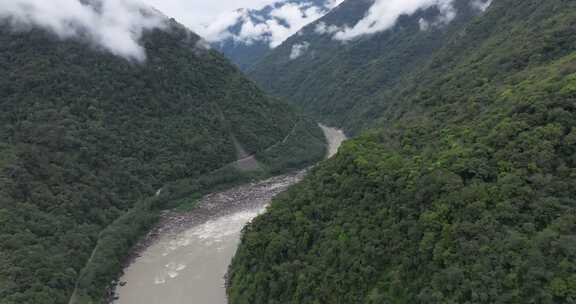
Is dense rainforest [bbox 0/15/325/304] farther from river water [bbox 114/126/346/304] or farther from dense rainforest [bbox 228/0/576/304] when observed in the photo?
dense rainforest [bbox 228/0/576/304]

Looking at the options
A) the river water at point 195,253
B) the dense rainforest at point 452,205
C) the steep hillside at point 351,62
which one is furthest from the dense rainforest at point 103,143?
the steep hillside at point 351,62

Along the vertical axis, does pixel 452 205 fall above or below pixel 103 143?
below

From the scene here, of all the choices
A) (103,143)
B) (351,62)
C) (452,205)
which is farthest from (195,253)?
(351,62)

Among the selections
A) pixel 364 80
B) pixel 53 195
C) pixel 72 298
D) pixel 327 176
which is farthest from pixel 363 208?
pixel 364 80

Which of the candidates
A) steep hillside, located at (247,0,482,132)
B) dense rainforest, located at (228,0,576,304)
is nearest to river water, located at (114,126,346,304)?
dense rainforest, located at (228,0,576,304)

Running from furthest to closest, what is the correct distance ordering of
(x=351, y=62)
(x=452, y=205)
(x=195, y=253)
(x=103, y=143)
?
1. (x=351, y=62)
2. (x=103, y=143)
3. (x=195, y=253)
4. (x=452, y=205)

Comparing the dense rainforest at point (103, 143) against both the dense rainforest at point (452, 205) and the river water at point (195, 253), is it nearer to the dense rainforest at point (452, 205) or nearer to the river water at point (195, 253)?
the river water at point (195, 253)

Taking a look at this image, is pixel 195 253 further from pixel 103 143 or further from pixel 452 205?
pixel 452 205
